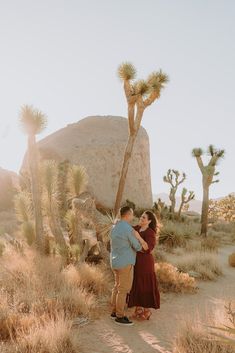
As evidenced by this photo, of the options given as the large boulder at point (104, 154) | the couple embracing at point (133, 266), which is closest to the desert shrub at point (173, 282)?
the couple embracing at point (133, 266)

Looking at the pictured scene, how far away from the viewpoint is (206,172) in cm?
2036

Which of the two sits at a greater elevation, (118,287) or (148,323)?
(118,287)

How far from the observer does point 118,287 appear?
5.94 m

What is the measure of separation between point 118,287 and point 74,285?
1737mm

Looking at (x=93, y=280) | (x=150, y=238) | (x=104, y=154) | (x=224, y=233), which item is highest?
(x=104, y=154)

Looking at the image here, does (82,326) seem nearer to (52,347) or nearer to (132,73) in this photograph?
(52,347)

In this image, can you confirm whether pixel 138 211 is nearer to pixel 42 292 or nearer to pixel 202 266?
pixel 202 266

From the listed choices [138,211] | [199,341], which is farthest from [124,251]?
[138,211]

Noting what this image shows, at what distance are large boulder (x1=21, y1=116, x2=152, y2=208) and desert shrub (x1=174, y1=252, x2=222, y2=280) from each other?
1366 centimetres

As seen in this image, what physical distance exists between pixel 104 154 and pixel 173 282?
1852cm

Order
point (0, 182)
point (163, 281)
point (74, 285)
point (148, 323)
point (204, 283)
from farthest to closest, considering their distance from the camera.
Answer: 1. point (0, 182)
2. point (204, 283)
3. point (163, 281)
4. point (74, 285)
5. point (148, 323)

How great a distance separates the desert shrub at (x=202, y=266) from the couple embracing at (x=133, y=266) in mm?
4305

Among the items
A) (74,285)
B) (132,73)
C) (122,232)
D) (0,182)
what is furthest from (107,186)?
(122,232)

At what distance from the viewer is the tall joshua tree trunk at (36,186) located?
35.2 ft
